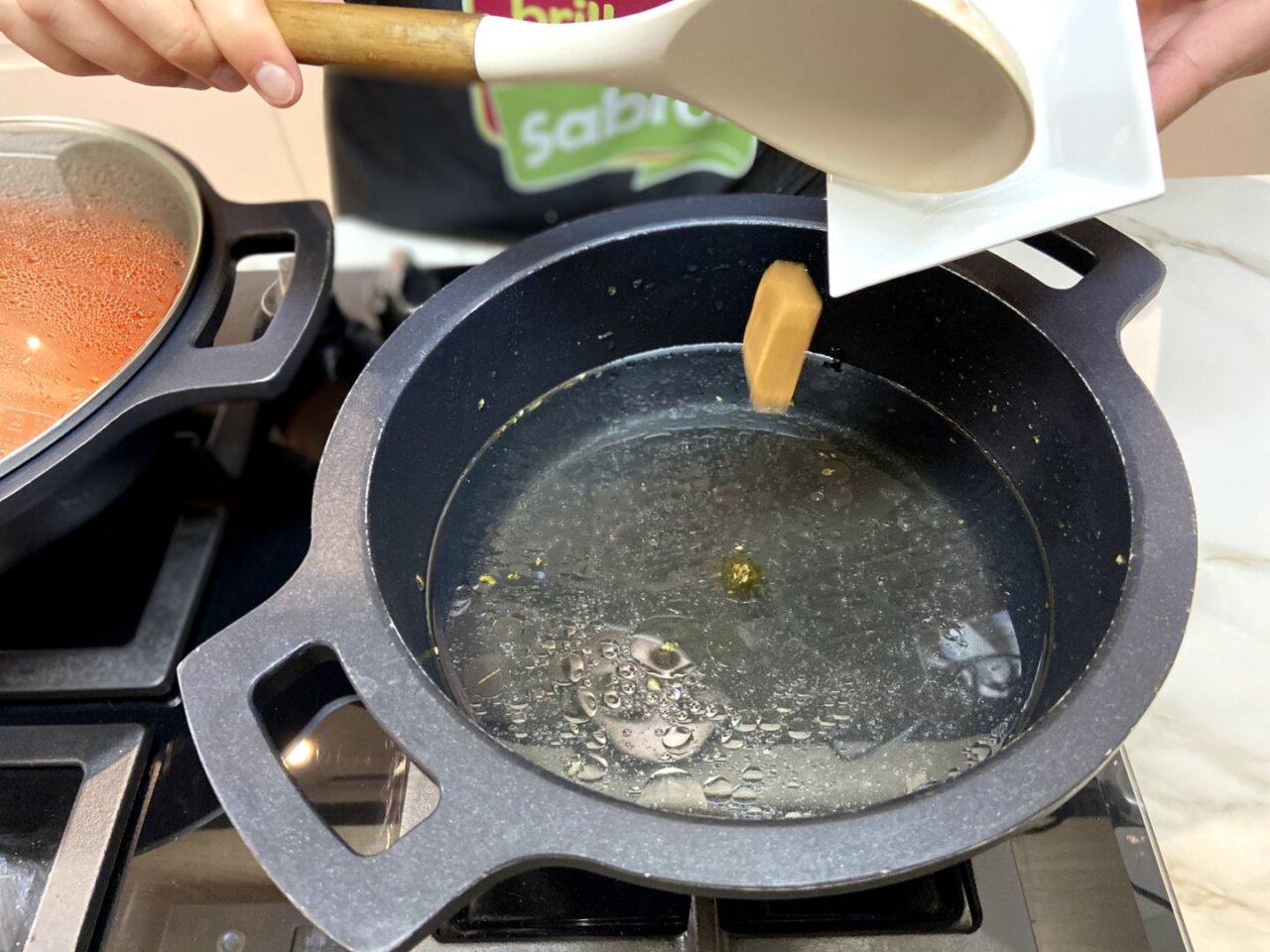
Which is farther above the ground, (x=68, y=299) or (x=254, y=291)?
(x=254, y=291)

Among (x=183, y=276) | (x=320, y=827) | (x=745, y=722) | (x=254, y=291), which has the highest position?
(x=254, y=291)

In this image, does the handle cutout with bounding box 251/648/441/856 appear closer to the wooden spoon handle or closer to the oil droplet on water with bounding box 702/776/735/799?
the oil droplet on water with bounding box 702/776/735/799

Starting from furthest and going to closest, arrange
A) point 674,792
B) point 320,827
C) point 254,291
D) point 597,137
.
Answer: point 597,137 < point 254,291 < point 674,792 < point 320,827

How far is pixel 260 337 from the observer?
0.56m

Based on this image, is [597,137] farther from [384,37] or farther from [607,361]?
[384,37]

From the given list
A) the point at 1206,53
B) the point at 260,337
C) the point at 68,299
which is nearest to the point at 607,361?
the point at 260,337

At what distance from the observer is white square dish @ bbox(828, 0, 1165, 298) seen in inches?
18.6

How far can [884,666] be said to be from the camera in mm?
538

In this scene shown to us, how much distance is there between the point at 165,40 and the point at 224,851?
0.46 m

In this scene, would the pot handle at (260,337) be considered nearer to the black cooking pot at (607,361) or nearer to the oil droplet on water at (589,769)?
the black cooking pot at (607,361)

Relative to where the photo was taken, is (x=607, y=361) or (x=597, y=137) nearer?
(x=607, y=361)

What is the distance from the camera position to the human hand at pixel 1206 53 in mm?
639

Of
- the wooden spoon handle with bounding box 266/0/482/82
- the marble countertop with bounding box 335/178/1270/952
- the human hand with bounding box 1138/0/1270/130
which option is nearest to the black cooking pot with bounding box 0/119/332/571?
the wooden spoon handle with bounding box 266/0/482/82

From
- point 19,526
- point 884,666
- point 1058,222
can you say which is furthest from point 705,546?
point 19,526
